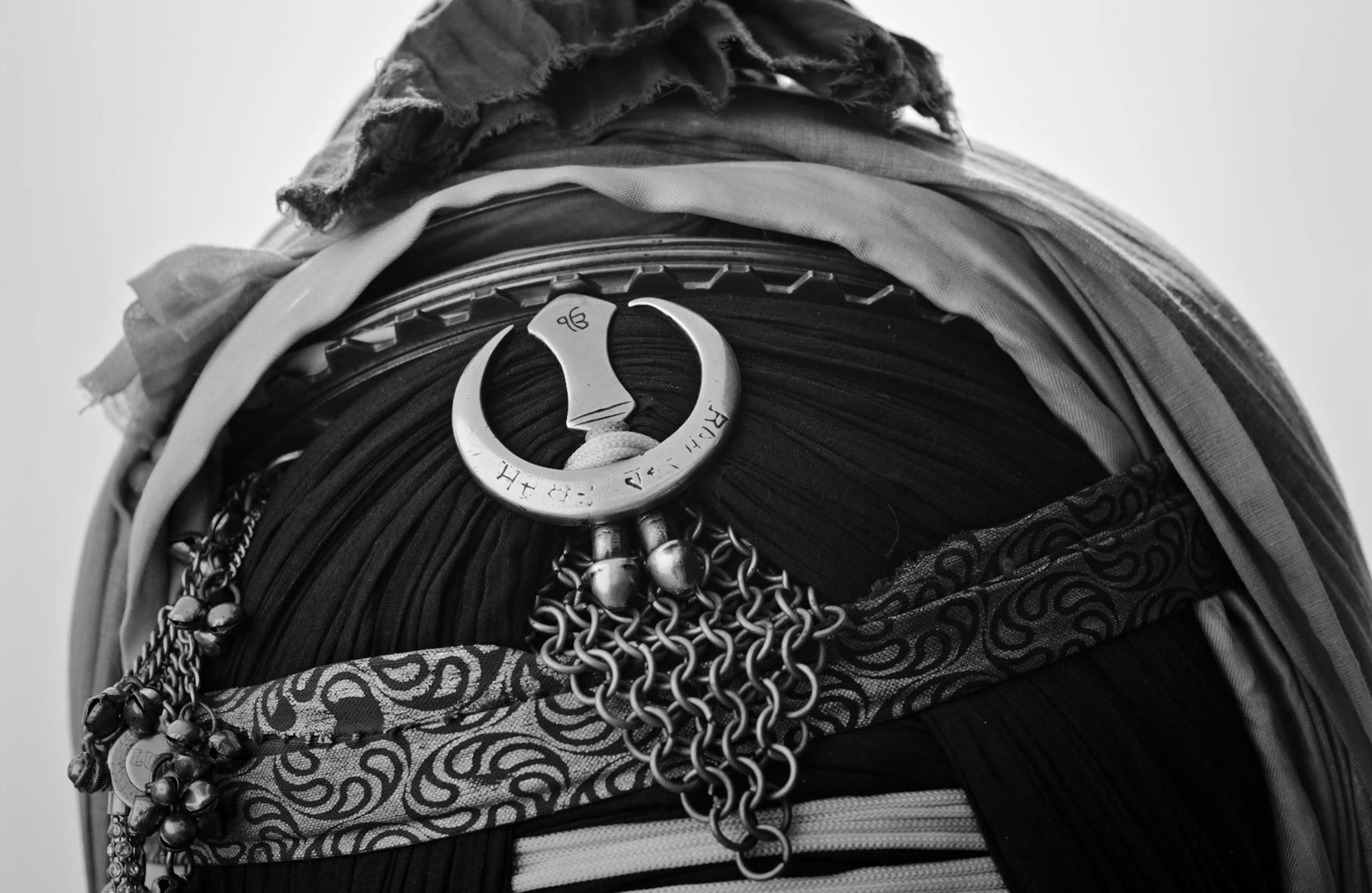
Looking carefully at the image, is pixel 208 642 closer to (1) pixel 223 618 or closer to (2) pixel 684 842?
(1) pixel 223 618

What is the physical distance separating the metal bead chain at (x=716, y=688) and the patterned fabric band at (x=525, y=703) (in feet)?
0.04

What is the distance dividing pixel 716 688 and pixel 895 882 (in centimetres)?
11

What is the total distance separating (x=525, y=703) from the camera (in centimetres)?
57

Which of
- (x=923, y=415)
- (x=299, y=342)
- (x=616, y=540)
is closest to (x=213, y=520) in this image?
(x=299, y=342)

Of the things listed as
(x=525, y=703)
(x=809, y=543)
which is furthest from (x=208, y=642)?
(x=809, y=543)

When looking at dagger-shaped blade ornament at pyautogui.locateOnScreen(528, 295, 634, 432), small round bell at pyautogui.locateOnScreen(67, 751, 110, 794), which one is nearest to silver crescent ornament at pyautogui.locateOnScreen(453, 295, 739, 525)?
dagger-shaped blade ornament at pyautogui.locateOnScreen(528, 295, 634, 432)

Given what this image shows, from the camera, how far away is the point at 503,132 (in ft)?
2.34

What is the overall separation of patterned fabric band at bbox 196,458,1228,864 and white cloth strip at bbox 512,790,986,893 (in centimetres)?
2

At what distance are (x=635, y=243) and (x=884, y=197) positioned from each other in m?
0.13

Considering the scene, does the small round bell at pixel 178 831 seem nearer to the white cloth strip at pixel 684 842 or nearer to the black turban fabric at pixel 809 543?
the black turban fabric at pixel 809 543

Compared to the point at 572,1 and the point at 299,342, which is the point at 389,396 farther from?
the point at 572,1

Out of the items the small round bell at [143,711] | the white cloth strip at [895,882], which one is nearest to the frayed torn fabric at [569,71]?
the small round bell at [143,711]

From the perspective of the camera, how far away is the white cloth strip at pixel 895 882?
1.83 ft

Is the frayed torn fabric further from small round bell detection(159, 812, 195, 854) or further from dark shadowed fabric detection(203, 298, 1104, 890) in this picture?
small round bell detection(159, 812, 195, 854)
